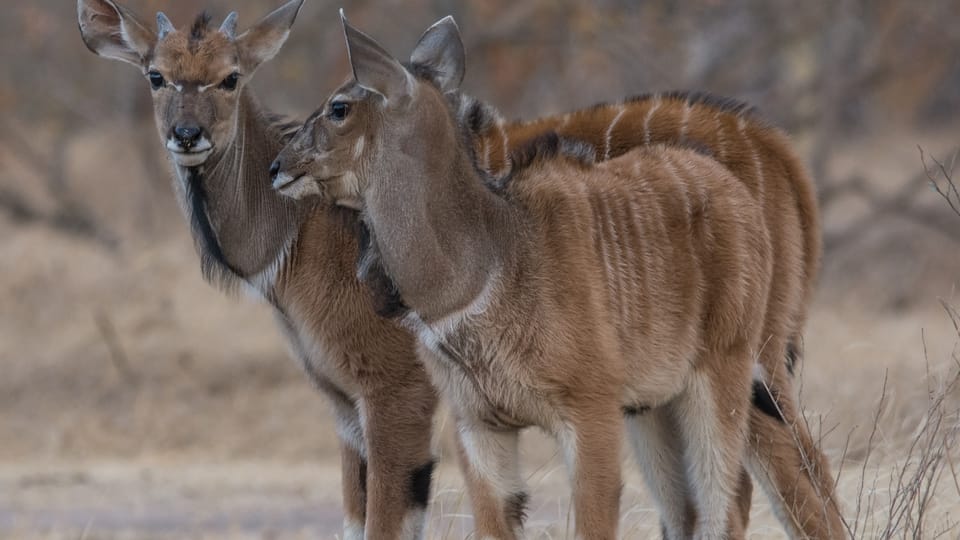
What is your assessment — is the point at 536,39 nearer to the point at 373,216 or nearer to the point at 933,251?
the point at 933,251

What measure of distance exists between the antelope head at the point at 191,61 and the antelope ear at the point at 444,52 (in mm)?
874

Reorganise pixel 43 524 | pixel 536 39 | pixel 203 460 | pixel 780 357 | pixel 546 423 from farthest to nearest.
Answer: pixel 536 39
pixel 203 460
pixel 43 524
pixel 780 357
pixel 546 423

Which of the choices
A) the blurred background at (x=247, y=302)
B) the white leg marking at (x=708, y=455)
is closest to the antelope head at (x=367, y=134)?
the white leg marking at (x=708, y=455)

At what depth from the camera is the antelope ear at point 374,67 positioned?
4.87m

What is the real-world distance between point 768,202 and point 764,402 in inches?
28.2

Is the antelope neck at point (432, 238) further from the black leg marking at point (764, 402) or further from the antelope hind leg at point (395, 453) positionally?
the black leg marking at point (764, 402)

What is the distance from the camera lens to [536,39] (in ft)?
47.0

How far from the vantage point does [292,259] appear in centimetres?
595

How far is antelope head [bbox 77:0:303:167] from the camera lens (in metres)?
5.83

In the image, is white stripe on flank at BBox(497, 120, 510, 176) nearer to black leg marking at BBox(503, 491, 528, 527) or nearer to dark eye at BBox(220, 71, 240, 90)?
dark eye at BBox(220, 71, 240, 90)

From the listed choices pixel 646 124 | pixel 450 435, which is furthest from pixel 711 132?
pixel 450 435

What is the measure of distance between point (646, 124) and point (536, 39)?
27.2ft

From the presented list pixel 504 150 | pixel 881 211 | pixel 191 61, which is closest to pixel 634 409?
pixel 504 150

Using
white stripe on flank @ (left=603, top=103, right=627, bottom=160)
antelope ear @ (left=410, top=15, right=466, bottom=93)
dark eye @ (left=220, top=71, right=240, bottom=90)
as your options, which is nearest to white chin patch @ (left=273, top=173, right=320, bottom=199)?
antelope ear @ (left=410, top=15, right=466, bottom=93)
